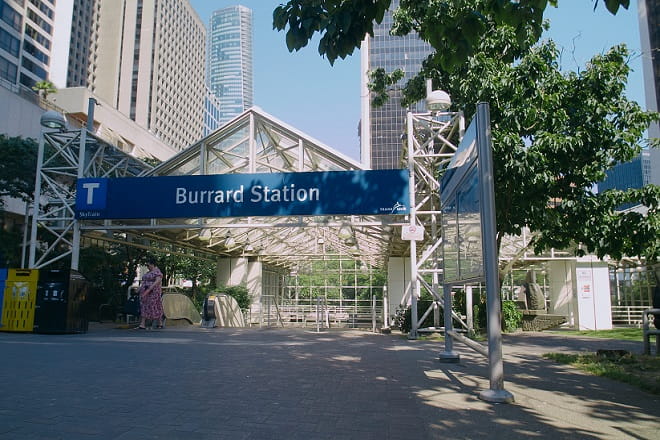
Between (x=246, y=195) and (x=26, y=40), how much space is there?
218 ft

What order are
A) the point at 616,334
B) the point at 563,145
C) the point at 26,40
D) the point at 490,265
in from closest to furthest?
the point at 490,265 < the point at 563,145 < the point at 616,334 < the point at 26,40

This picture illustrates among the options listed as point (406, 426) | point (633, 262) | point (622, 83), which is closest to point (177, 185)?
point (622, 83)

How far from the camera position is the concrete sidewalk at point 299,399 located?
352 cm

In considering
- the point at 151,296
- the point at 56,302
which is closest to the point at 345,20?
the point at 56,302

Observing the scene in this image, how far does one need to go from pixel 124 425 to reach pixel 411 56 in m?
113

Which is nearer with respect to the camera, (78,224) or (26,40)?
(78,224)

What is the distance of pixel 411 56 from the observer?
359 ft

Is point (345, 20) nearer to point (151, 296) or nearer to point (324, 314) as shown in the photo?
point (151, 296)

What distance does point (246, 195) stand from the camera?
1369cm

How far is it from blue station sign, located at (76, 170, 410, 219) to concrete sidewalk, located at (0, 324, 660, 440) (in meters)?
6.09

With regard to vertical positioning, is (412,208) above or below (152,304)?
above

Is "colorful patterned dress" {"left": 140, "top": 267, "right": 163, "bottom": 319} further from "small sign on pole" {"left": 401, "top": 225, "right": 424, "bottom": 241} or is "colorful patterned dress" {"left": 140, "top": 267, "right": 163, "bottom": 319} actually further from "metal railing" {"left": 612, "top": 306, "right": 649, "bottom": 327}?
"metal railing" {"left": 612, "top": 306, "right": 649, "bottom": 327}

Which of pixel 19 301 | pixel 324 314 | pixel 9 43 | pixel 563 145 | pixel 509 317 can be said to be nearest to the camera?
pixel 563 145

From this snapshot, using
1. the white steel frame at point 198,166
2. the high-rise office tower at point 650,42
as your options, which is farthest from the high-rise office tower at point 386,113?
the white steel frame at point 198,166
